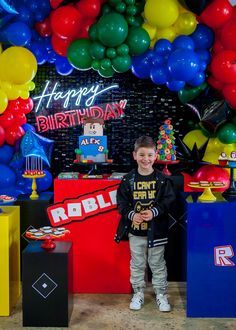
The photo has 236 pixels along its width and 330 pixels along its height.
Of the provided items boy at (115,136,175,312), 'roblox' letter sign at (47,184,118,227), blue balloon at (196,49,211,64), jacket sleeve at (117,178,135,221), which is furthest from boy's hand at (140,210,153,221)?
blue balloon at (196,49,211,64)

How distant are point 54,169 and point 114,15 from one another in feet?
6.49

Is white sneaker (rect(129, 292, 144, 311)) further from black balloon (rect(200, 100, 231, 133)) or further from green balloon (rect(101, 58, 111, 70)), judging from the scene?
green balloon (rect(101, 58, 111, 70))

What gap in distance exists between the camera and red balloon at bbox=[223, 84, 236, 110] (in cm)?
472

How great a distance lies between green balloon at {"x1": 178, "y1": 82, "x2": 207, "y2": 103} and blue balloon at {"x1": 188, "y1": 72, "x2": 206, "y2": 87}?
0.09 m

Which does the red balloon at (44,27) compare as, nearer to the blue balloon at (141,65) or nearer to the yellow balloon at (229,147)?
the blue balloon at (141,65)

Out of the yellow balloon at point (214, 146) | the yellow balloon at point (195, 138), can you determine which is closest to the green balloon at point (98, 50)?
the yellow balloon at point (195, 138)

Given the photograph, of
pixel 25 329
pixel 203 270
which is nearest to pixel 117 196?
pixel 203 270

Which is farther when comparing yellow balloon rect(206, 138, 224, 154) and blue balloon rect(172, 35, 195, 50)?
yellow balloon rect(206, 138, 224, 154)

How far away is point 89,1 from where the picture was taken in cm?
467

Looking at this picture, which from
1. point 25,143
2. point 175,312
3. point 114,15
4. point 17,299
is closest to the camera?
point 175,312

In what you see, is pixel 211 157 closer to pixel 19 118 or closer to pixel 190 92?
pixel 190 92

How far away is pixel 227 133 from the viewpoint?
4.81 metres

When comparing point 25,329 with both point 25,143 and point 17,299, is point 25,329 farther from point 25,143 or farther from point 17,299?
point 25,143

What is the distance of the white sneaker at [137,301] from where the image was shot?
384cm
